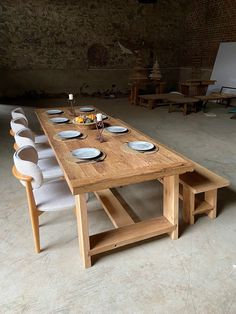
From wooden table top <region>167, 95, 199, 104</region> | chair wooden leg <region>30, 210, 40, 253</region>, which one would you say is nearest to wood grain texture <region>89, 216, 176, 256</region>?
chair wooden leg <region>30, 210, 40, 253</region>

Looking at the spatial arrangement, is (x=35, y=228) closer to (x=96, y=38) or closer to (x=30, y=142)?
(x=30, y=142)

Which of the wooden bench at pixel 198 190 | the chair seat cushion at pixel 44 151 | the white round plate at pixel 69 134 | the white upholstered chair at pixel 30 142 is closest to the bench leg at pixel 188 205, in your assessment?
the wooden bench at pixel 198 190

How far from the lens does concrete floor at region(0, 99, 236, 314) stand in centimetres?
160

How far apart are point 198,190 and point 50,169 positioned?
4.51 ft

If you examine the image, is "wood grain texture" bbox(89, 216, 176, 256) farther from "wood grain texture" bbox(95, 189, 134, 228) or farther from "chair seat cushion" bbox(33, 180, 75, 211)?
"chair seat cushion" bbox(33, 180, 75, 211)

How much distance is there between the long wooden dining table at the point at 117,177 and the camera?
1.66 m

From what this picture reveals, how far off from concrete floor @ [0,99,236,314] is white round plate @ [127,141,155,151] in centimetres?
73

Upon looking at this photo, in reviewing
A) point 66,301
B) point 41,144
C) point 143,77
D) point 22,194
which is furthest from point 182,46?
point 66,301

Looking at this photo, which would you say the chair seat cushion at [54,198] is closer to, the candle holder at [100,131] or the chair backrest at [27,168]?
the chair backrest at [27,168]

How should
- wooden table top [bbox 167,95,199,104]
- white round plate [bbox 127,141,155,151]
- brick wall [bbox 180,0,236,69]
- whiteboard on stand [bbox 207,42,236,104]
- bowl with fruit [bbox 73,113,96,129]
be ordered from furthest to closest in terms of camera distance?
brick wall [bbox 180,0,236,69] → whiteboard on stand [bbox 207,42,236,104] → wooden table top [bbox 167,95,199,104] → bowl with fruit [bbox 73,113,96,129] → white round plate [bbox 127,141,155,151]

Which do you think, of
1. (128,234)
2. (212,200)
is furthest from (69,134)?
(212,200)

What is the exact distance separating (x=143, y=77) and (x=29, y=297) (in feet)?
25.1

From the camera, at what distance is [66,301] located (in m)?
1.62

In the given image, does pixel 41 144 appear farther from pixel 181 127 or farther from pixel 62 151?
pixel 181 127
